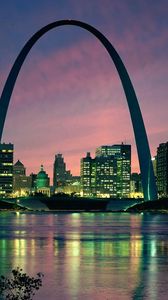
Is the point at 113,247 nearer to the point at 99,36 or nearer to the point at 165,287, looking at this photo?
the point at 165,287

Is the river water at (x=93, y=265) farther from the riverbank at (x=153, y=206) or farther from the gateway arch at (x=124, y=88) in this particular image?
the riverbank at (x=153, y=206)

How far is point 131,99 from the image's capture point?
129 metres

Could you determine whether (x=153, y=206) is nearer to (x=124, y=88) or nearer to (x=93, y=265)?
(x=124, y=88)

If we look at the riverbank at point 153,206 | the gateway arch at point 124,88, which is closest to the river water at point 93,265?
the gateway arch at point 124,88

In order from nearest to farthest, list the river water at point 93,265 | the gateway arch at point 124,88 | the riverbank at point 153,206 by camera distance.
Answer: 1. the river water at point 93,265
2. the gateway arch at point 124,88
3. the riverbank at point 153,206

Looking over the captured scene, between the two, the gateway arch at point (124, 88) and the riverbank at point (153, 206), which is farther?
the riverbank at point (153, 206)

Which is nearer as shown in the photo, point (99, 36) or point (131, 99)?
point (99, 36)

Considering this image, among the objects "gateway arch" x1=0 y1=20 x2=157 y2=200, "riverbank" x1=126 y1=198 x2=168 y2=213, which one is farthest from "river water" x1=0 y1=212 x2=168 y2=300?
"riverbank" x1=126 y1=198 x2=168 y2=213

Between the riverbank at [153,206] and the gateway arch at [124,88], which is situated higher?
the gateway arch at [124,88]

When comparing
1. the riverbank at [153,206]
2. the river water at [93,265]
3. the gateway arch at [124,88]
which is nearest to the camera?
the river water at [93,265]

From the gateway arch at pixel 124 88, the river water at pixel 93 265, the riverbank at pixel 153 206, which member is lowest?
the river water at pixel 93 265

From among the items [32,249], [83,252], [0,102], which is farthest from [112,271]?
[0,102]

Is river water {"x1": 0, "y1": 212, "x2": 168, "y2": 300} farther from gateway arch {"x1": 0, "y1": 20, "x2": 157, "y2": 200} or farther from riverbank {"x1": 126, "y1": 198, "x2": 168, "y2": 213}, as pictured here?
riverbank {"x1": 126, "y1": 198, "x2": 168, "y2": 213}

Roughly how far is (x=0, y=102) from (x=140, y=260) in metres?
93.8
